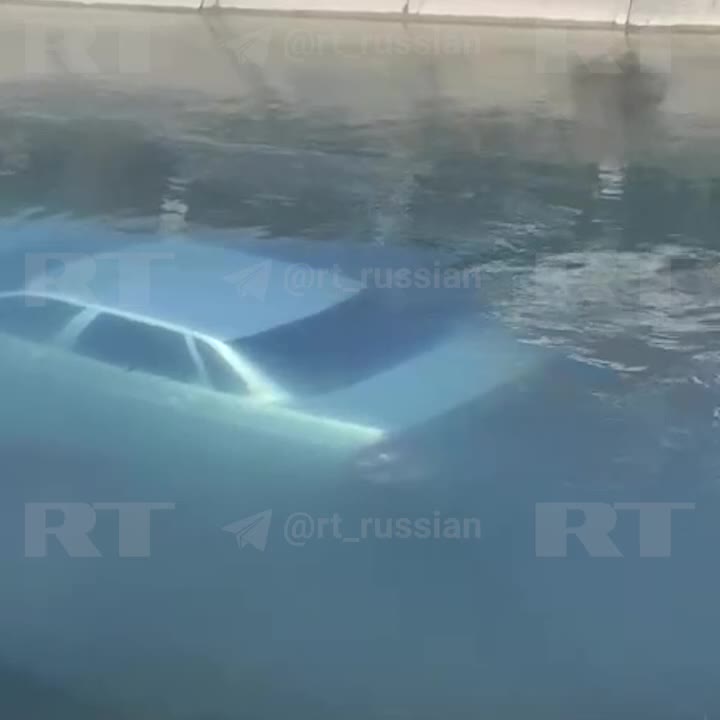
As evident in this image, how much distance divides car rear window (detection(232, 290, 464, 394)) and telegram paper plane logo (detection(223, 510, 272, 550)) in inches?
40.5

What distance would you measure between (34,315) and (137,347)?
83cm

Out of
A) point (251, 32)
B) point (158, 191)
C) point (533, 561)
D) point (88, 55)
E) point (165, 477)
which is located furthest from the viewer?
point (251, 32)

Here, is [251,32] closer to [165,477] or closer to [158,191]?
[158,191]

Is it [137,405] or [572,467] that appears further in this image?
[137,405]

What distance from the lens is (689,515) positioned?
17.0 feet

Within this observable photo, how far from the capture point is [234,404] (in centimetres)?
595

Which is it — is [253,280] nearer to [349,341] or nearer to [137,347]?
[349,341]

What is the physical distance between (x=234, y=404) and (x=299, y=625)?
5.38 feet

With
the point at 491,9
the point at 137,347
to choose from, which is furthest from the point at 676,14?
the point at 137,347

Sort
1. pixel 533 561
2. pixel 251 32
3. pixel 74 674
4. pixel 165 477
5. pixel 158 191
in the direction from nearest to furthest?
pixel 74 674, pixel 533 561, pixel 165 477, pixel 158 191, pixel 251 32

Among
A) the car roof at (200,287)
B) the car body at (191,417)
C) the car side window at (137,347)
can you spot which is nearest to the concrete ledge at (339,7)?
the car roof at (200,287)

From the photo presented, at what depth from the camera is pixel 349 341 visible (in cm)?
663

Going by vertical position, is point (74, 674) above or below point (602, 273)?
below

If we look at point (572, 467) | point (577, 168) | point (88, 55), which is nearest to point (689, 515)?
point (572, 467)
